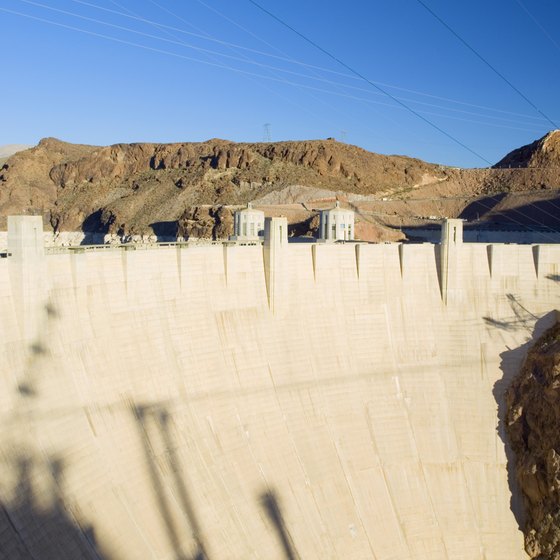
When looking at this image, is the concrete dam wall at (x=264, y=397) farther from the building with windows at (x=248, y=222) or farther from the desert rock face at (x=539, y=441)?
the building with windows at (x=248, y=222)

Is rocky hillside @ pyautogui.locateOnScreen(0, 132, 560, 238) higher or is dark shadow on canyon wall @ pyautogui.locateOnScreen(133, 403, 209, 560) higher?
rocky hillside @ pyautogui.locateOnScreen(0, 132, 560, 238)

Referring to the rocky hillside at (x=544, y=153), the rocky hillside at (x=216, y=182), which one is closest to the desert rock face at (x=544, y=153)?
the rocky hillside at (x=544, y=153)

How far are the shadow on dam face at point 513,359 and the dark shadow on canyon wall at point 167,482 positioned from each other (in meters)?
10.5

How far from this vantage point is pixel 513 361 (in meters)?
22.5

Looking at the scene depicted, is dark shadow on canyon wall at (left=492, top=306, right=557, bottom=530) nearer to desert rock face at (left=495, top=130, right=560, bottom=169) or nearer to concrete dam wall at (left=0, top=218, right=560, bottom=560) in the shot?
concrete dam wall at (left=0, top=218, right=560, bottom=560)

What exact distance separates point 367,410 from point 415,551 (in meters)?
4.59

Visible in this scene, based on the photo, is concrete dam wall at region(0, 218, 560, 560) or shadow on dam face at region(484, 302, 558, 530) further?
shadow on dam face at region(484, 302, 558, 530)

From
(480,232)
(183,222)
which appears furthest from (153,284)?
(183,222)

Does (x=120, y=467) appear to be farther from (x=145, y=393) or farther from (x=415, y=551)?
(x=415, y=551)

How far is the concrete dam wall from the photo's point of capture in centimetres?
1446

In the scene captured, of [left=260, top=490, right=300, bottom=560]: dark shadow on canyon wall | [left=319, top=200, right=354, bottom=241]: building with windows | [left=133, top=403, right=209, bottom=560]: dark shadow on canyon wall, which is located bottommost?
[left=260, top=490, right=300, bottom=560]: dark shadow on canyon wall

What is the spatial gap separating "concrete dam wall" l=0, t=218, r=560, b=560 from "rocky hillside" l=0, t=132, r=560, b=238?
2549cm

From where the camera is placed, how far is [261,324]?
68.2ft

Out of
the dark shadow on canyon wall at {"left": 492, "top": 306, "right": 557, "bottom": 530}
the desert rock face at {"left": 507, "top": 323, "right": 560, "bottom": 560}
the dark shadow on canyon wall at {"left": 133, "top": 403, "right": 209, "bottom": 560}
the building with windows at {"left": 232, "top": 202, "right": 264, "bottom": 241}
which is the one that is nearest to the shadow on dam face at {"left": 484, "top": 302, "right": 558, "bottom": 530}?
the dark shadow on canyon wall at {"left": 492, "top": 306, "right": 557, "bottom": 530}
